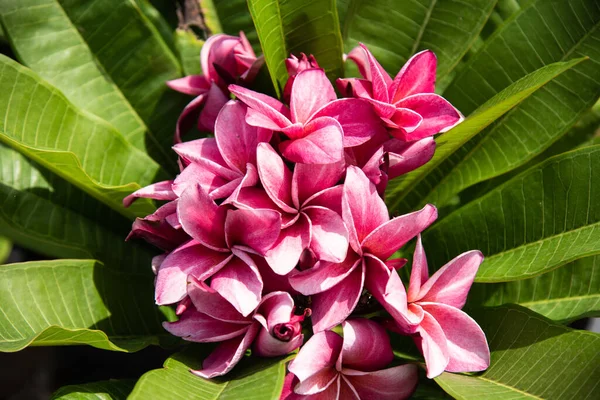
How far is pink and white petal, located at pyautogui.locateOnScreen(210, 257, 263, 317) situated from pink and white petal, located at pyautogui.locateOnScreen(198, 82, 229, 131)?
1.17 feet

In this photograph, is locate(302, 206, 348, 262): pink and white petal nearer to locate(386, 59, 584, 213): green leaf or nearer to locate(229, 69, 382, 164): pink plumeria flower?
locate(229, 69, 382, 164): pink plumeria flower

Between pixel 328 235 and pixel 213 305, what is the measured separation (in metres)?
0.19

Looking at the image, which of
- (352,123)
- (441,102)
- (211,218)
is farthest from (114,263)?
(441,102)

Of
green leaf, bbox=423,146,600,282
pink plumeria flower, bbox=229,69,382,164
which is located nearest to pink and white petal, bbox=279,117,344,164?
pink plumeria flower, bbox=229,69,382,164

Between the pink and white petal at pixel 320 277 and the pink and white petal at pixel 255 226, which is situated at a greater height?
the pink and white petal at pixel 255 226

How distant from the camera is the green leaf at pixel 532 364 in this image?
34.0 inches

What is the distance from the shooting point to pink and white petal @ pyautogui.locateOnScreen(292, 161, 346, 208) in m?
0.88

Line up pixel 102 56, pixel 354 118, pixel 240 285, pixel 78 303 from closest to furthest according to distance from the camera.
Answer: pixel 240 285 < pixel 354 118 < pixel 78 303 < pixel 102 56

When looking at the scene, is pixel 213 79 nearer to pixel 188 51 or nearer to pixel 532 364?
pixel 188 51

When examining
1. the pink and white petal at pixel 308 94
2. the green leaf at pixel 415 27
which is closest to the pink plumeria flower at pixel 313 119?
the pink and white petal at pixel 308 94

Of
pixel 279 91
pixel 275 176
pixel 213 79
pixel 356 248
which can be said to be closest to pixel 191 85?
pixel 213 79

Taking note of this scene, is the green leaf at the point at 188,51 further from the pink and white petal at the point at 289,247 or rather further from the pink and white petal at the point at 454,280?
the pink and white petal at the point at 454,280

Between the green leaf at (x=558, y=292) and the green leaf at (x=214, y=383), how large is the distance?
50 cm

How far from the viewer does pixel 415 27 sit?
1206mm
